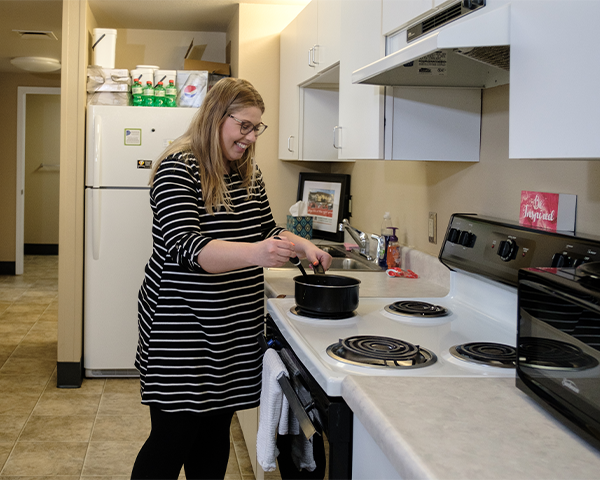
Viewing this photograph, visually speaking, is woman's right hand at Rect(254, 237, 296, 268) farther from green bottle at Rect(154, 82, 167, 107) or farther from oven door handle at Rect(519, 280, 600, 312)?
green bottle at Rect(154, 82, 167, 107)

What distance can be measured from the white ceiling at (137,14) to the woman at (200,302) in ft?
7.25

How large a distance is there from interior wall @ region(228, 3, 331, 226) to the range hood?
1934 mm

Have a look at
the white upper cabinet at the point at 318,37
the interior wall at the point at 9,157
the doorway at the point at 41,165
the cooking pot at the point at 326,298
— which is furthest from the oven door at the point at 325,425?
the doorway at the point at 41,165

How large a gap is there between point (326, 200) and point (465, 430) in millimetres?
2724

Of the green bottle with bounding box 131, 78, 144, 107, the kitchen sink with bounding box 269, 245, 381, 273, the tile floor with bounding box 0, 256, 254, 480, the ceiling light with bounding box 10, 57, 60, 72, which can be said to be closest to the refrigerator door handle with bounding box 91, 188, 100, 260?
the green bottle with bounding box 131, 78, 144, 107

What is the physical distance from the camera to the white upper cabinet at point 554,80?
2.96 feet

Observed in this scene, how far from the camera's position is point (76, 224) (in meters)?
3.53

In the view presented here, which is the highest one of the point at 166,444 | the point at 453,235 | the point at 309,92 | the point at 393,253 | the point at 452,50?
the point at 309,92

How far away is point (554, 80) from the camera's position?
3.24 ft

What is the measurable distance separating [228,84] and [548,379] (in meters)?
1.14

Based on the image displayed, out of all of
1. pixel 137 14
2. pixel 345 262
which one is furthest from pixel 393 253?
pixel 137 14

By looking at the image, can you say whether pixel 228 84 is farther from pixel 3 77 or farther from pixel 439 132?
pixel 3 77

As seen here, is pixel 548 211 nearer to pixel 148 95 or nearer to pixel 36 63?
pixel 148 95

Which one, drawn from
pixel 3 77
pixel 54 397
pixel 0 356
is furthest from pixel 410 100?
pixel 3 77
